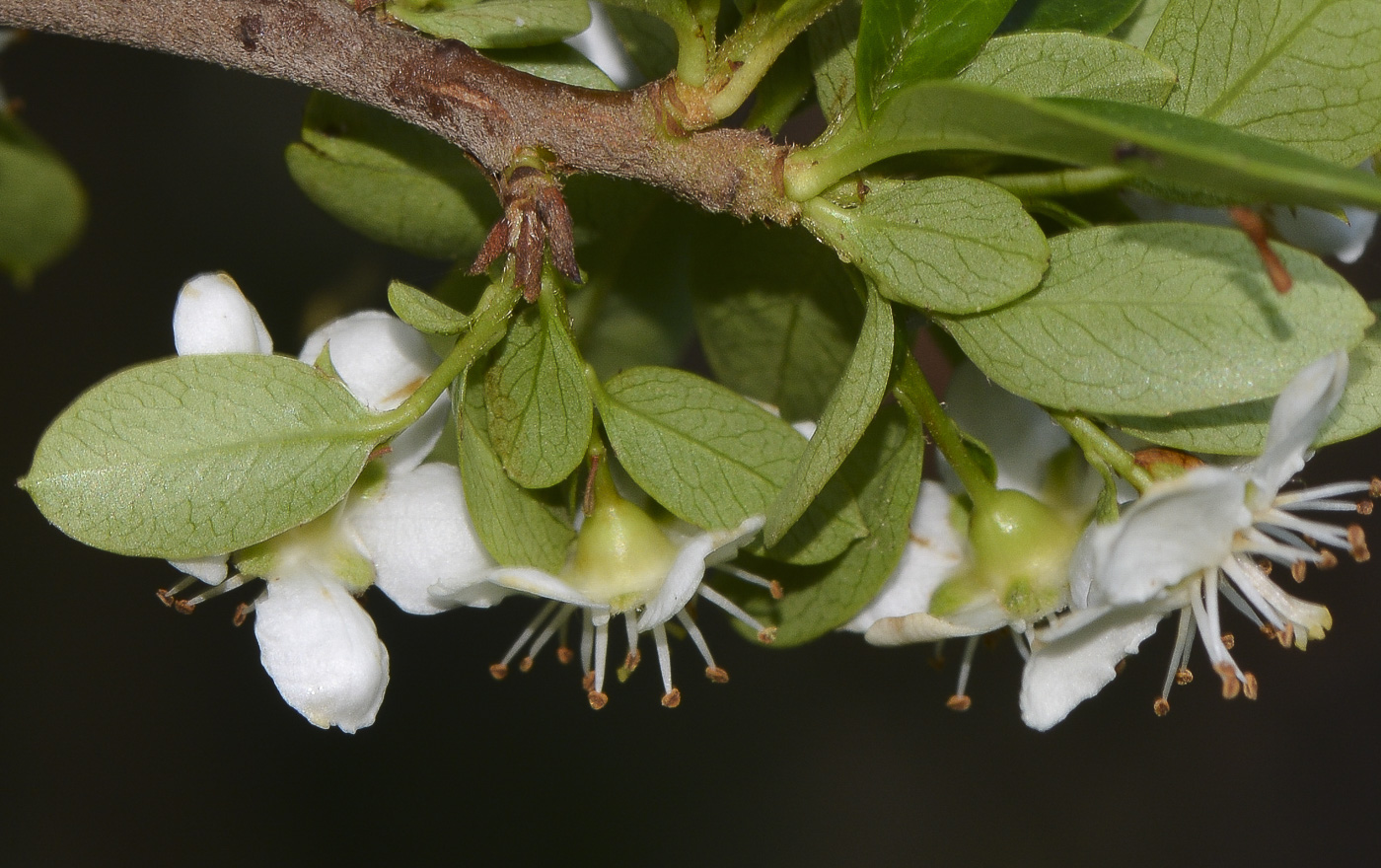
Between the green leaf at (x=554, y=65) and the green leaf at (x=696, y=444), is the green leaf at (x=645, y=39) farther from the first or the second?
the green leaf at (x=696, y=444)

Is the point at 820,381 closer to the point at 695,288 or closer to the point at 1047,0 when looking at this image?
the point at 695,288

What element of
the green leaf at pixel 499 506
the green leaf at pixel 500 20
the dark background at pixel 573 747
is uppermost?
the green leaf at pixel 500 20

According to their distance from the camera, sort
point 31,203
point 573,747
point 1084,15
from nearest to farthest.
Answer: point 1084,15
point 31,203
point 573,747

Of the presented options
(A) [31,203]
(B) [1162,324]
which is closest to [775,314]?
(B) [1162,324]

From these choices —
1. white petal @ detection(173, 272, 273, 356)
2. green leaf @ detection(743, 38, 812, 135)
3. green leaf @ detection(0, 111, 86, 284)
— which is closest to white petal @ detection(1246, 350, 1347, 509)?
green leaf @ detection(743, 38, 812, 135)

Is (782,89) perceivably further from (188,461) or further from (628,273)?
(188,461)

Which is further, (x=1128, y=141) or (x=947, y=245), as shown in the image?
(x=947, y=245)

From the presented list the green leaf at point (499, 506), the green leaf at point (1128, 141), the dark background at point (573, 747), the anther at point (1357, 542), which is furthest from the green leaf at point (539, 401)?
the dark background at point (573, 747)
